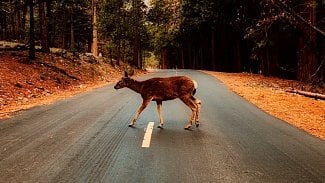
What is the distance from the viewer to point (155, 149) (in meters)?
7.76

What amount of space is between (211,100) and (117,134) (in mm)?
7690

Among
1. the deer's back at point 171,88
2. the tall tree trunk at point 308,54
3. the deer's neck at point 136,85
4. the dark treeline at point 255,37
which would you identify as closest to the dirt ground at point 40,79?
the deer's neck at point 136,85

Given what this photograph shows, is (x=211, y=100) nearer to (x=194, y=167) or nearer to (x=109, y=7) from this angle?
(x=194, y=167)

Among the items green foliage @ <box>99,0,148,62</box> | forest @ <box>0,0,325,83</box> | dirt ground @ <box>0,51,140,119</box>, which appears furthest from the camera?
green foliage @ <box>99,0,148,62</box>

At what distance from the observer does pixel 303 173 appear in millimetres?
6328

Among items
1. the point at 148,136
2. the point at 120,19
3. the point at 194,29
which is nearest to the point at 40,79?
the point at 148,136

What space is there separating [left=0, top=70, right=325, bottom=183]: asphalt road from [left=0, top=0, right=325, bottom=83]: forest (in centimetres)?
1305

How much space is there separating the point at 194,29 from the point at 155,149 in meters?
51.4

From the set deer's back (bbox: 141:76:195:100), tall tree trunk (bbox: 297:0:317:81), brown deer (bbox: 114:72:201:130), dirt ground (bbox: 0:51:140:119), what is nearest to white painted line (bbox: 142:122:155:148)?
brown deer (bbox: 114:72:201:130)

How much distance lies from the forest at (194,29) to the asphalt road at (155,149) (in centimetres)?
1305

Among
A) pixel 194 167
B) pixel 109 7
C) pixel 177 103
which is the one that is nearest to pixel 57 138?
pixel 194 167

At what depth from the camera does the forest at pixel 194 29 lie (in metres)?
26.6

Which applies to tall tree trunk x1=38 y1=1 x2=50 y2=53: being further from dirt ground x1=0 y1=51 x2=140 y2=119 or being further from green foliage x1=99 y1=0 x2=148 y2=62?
→ green foliage x1=99 y1=0 x2=148 y2=62

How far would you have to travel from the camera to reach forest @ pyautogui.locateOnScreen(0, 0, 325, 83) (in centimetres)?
2661
